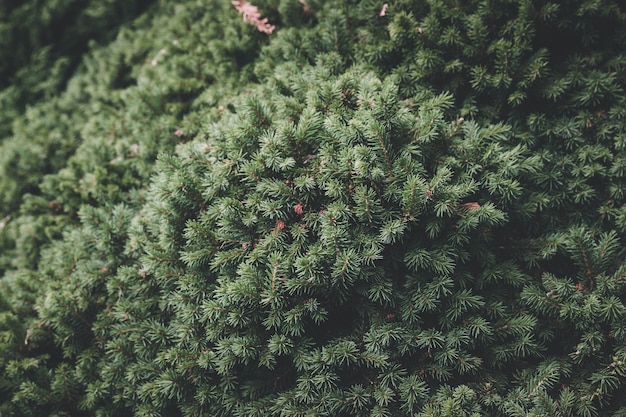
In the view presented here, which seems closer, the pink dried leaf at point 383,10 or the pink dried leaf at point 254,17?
the pink dried leaf at point 383,10

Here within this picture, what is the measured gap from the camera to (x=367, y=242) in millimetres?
1793

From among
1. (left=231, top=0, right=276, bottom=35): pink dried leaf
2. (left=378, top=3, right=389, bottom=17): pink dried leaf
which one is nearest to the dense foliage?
(left=378, top=3, right=389, bottom=17): pink dried leaf

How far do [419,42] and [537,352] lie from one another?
150 centimetres

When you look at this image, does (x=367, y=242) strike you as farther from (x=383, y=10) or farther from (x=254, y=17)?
(x=254, y=17)

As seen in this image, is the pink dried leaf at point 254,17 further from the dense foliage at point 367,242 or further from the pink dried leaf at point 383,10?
the pink dried leaf at point 383,10

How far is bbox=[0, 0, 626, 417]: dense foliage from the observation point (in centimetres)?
180

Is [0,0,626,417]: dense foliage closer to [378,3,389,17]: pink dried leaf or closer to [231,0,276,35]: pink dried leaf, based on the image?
[378,3,389,17]: pink dried leaf

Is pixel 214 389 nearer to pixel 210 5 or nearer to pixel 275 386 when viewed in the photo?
pixel 275 386

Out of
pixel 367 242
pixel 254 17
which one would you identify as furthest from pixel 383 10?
pixel 367 242

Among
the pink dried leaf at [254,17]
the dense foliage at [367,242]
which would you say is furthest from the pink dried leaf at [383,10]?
the pink dried leaf at [254,17]

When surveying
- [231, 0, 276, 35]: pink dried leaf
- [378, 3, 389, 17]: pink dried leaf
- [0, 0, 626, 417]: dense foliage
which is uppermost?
[231, 0, 276, 35]: pink dried leaf

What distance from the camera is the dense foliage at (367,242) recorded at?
1804 mm

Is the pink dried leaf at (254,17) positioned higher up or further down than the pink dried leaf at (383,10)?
higher up

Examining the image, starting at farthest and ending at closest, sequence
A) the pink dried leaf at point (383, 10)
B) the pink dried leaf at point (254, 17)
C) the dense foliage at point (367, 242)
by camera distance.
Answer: the pink dried leaf at point (254, 17), the pink dried leaf at point (383, 10), the dense foliage at point (367, 242)
